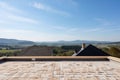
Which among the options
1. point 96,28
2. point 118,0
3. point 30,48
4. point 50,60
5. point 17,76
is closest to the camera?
point 17,76

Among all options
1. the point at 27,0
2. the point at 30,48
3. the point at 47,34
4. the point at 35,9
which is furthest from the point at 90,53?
the point at 47,34

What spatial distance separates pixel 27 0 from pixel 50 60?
16.1ft

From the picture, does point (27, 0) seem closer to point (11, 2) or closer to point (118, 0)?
point (11, 2)

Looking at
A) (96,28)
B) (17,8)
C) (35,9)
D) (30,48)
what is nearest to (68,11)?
(35,9)

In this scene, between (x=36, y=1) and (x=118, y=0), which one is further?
(x=118, y=0)

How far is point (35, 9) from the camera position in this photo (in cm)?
1223

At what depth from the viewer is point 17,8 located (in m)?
11.7

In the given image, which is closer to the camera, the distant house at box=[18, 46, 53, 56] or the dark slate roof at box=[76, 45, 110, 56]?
the dark slate roof at box=[76, 45, 110, 56]

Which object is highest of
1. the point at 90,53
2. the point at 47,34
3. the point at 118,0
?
the point at 118,0

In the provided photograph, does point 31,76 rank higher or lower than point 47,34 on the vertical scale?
lower

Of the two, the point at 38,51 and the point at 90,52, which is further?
the point at 38,51

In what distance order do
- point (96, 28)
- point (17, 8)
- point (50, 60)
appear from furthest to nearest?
point (96, 28) < point (17, 8) < point (50, 60)

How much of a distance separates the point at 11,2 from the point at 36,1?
154cm

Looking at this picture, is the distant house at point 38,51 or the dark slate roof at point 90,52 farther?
the distant house at point 38,51
